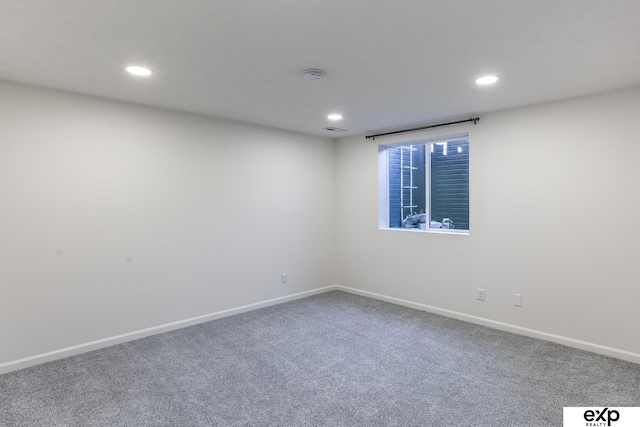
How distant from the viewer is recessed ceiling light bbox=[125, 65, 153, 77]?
8.37 feet

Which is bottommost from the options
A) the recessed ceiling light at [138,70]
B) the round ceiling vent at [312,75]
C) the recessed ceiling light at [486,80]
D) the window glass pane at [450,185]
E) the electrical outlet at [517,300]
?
the electrical outlet at [517,300]

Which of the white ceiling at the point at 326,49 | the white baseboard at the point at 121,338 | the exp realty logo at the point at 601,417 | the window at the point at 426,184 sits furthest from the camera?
the window at the point at 426,184

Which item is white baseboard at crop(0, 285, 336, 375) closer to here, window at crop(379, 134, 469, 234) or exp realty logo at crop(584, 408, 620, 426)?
window at crop(379, 134, 469, 234)

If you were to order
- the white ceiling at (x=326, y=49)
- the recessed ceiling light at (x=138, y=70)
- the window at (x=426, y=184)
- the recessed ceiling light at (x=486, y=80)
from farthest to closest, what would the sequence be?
the window at (x=426, y=184)
the recessed ceiling light at (x=486, y=80)
the recessed ceiling light at (x=138, y=70)
the white ceiling at (x=326, y=49)

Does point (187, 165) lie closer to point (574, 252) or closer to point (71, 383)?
point (71, 383)

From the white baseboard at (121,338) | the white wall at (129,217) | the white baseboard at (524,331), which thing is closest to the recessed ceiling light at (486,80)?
the white baseboard at (524,331)

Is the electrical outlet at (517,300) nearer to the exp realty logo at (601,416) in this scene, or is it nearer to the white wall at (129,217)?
the exp realty logo at (601,416)

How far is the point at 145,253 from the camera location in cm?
360

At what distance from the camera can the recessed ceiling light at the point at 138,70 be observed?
255cm

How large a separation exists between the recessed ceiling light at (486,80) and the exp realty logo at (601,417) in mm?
2381

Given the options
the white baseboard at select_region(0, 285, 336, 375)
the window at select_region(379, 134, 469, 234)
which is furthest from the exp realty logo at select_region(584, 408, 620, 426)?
the white baseboard at select_region(0, 285, 336, 375)

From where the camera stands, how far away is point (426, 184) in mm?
4605

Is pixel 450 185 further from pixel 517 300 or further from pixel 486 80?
pixel 486 80

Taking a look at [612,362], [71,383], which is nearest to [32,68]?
[71,383]
